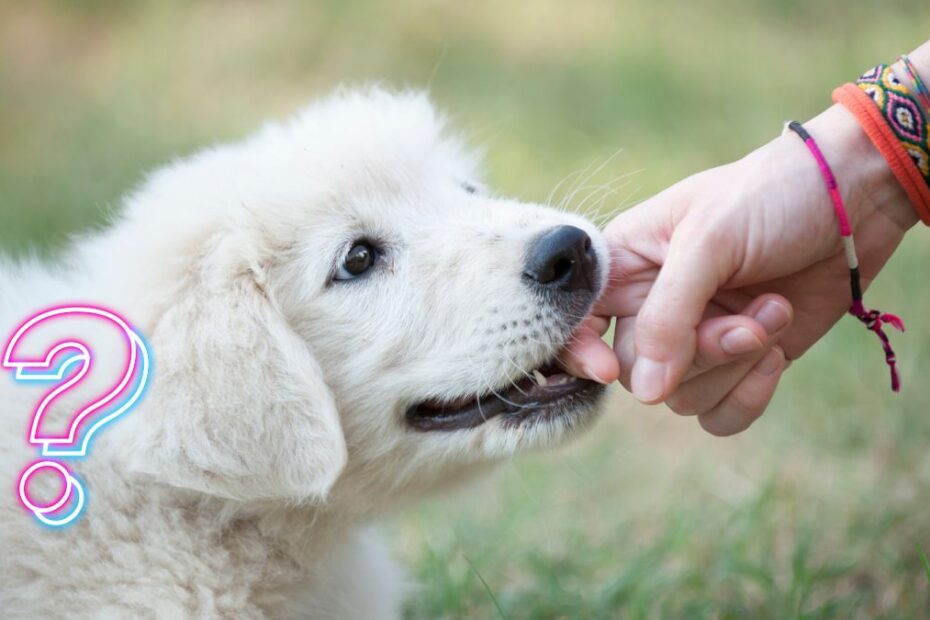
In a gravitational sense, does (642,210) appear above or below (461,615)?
above

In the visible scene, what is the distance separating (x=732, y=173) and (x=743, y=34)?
6.43 meters

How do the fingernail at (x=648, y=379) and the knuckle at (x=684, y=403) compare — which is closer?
the fingernail at (x=648, y=379)

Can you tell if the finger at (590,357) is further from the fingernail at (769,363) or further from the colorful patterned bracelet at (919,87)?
the colorful patterned bracelet at (919,87)

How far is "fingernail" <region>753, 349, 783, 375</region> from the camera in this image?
295 cm

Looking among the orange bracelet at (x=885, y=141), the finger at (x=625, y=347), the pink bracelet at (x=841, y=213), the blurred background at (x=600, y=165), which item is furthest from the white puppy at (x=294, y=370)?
the orange bracelet at (x=885, y=141)

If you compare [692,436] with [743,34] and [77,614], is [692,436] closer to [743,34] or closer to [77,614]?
[77,614]

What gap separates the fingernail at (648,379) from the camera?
8.52 ft

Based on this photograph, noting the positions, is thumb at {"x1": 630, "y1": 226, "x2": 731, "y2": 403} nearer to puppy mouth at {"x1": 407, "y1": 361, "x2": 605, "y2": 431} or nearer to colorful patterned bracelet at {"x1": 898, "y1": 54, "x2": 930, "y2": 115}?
puppy mouth at {"x1": 407, "y1": 361, "x2": 605, "y2": 431}

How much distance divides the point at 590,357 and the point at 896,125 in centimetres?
92

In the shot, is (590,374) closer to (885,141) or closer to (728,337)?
(728,337)

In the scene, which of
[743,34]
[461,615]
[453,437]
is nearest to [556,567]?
[461,615]

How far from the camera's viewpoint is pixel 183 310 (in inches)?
102

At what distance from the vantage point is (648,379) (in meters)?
2.60

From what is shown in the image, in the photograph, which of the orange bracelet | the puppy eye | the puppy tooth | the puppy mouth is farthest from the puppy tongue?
the orange bracelet
